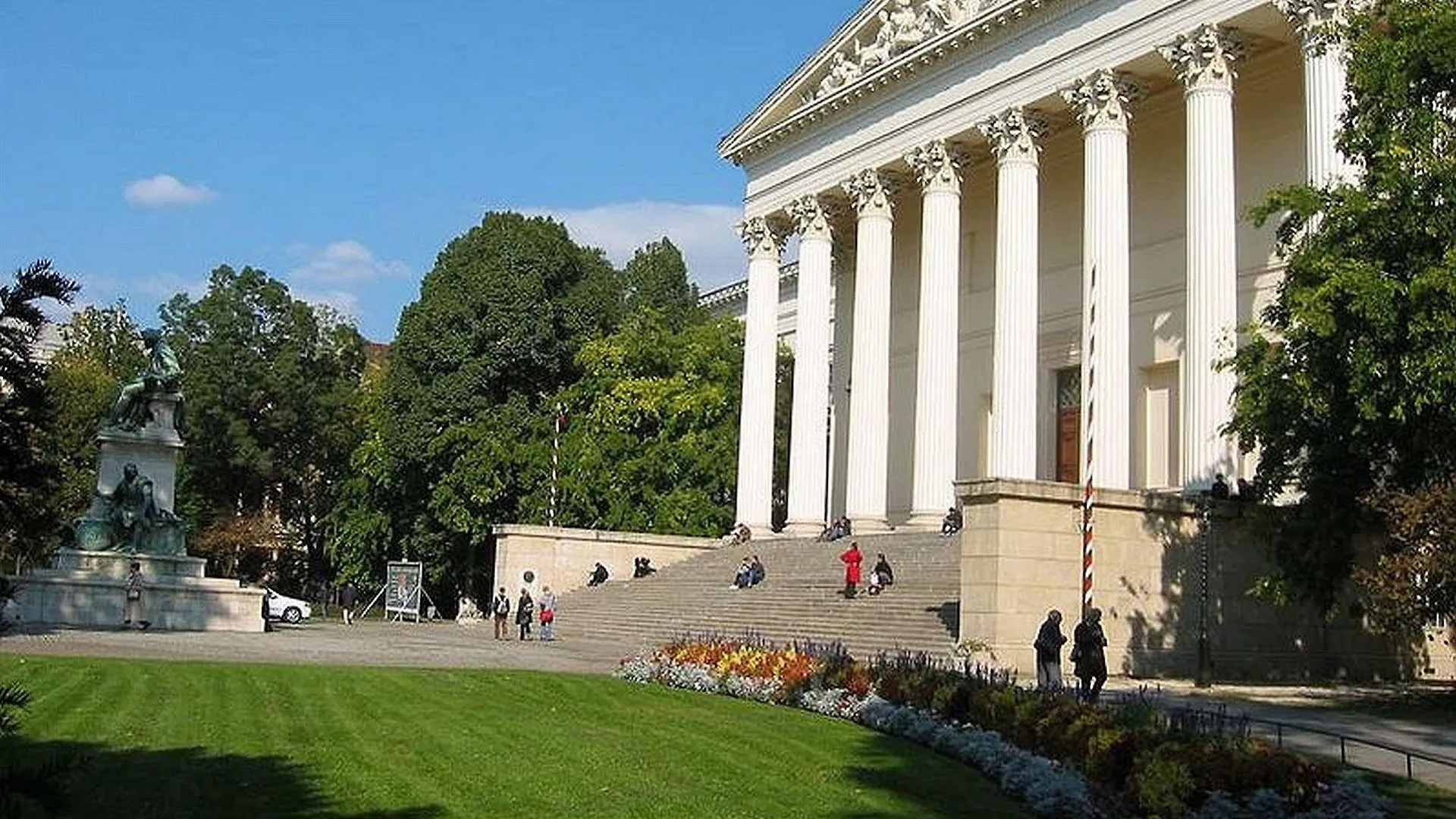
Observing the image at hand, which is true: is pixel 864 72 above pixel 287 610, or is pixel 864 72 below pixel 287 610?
above

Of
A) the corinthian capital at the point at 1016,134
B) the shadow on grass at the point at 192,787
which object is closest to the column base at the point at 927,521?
the corinthian capital at the point at 1016,134

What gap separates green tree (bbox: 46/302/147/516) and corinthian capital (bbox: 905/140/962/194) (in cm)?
2993

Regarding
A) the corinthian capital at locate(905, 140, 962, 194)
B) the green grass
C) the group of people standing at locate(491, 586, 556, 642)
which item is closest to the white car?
the group of people standing at locate(491, 586, 556, 642)

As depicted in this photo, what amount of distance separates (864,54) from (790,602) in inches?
844

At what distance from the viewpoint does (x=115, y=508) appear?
36.0 m

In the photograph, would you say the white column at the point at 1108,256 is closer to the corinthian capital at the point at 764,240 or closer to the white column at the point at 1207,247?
the white column at the point at 1207,247

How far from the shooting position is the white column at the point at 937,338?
45.1 meters

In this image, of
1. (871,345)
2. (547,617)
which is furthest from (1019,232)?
(547,617)

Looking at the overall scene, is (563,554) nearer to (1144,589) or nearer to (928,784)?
(1144,589)

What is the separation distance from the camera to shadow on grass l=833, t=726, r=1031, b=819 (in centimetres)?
1259

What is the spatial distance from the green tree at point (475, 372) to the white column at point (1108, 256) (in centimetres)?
2728

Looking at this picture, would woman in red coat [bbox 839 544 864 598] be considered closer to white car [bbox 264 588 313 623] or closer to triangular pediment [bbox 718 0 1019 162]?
triangular pediment [bbox 718 0 1019 162]

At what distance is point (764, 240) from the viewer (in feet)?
183

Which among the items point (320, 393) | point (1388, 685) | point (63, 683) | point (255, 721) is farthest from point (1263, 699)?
point (320, 393)
